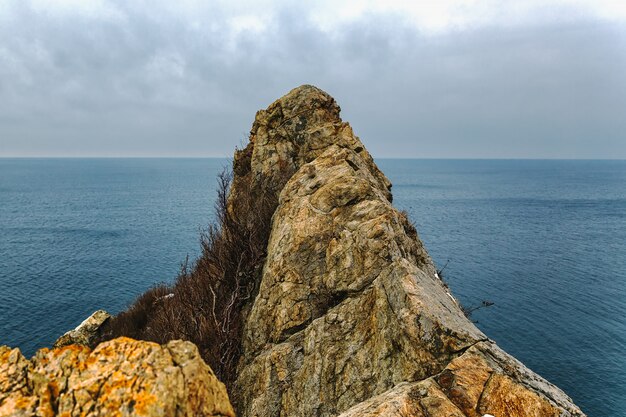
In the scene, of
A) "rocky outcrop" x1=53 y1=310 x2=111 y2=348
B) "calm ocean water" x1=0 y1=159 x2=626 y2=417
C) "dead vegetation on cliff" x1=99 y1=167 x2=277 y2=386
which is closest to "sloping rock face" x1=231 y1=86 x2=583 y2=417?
"dead vegetation on cliff" x1=99 y1=167 x2=277 y2=386

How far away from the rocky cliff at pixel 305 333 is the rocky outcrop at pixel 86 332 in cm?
12

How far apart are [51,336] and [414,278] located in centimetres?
5860

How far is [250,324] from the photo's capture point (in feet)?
69.2

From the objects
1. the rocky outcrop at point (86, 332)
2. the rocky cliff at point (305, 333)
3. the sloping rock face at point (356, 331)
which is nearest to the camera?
the rocky cliff at point (305, 333)

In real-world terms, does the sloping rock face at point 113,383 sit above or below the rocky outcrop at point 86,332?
above

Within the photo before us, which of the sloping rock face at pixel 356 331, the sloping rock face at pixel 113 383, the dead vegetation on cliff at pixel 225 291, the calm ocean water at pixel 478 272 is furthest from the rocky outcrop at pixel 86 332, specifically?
the sloping rock face at pixel 113 383

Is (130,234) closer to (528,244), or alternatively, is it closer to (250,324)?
(250,324)

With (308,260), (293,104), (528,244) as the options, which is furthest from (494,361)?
(528,244)

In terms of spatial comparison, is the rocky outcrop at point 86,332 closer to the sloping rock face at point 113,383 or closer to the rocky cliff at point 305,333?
the rocky cliff at point 305,333

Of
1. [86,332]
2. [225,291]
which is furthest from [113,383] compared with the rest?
[86,332]

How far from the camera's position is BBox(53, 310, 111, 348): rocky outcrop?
1328 inches

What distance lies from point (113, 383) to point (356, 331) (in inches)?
422

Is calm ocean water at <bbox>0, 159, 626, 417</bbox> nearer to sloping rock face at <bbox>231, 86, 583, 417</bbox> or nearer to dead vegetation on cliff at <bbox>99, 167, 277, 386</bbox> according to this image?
dead vegetation on cliff at <bbox>99, 167, 277, 386</bbox>

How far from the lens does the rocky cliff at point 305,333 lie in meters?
7.21
